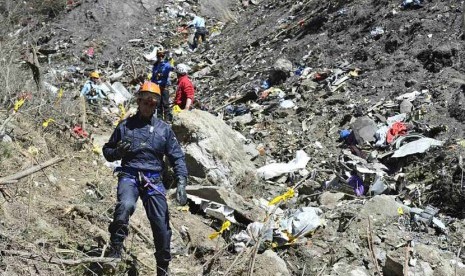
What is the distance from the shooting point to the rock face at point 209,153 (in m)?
6.58

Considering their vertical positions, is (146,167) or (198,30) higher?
(146,167)

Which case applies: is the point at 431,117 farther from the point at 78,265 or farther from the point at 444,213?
the point at 78,265

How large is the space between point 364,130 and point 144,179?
475 cm

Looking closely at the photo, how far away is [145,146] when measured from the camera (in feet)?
12.9

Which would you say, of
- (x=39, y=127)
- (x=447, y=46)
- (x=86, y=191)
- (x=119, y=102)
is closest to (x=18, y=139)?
(x=39, y=127)

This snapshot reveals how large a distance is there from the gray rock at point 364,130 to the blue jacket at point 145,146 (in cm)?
437

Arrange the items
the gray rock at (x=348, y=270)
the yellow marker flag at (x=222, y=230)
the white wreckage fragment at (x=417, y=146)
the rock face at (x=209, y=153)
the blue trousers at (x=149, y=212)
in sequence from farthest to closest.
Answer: the white wreckage fragment at (x=417, y=146)
the rock face at (x=209, y=153)
the yellow marker flag at (x=222, y=230)
the gray rock at (x=348, y=270)
the blue trousers at (x=149, y=212)

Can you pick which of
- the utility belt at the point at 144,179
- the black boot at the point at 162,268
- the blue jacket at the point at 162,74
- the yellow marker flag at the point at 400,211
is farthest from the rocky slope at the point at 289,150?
the blue jacket at the point at 162,74

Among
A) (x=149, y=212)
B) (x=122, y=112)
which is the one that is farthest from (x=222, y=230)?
(x=122, y=112)

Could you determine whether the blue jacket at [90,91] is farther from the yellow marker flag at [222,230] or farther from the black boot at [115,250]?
the black boot at [115,250]

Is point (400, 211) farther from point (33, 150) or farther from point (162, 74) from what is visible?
point (162, 74)

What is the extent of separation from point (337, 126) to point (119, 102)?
13.9 ft

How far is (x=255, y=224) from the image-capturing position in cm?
510

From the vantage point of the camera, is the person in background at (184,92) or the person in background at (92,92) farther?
the person in background at (92,92)
